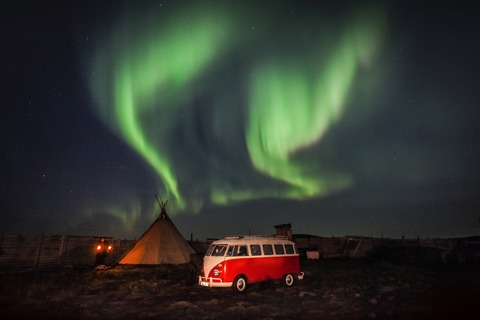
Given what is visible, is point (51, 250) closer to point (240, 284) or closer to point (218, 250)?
point (218, 250)

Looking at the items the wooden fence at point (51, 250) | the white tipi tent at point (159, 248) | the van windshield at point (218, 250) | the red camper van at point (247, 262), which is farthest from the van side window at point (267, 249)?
the wooden fence at point (51, 250)

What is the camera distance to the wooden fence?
22234 millimetres

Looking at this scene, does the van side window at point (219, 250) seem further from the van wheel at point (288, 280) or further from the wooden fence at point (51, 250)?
the wooden fence at point (51, 250)

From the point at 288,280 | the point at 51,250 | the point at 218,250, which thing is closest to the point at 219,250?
the point at 218,250

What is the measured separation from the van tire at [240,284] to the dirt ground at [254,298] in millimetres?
324

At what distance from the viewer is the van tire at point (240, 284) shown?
558 inches

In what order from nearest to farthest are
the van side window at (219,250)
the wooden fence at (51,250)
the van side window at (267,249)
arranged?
1. the van side window at (219,250)
2. the van side window at (267,249)
3. the wooden fence at (51,250)

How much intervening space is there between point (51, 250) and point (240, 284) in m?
18.8

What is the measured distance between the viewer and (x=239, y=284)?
1434 centimetres

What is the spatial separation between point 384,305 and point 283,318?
14.7ft

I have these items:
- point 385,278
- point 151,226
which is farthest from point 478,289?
point 151,226

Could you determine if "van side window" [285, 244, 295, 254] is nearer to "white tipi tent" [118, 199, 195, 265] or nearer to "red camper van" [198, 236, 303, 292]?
"red camper van" [198, 236, 303, 292]

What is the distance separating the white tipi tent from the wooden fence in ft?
9.61

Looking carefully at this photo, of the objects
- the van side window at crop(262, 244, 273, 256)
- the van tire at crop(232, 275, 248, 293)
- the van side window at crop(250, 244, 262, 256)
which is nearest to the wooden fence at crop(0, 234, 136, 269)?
the van tire at crop(232, 275, 248, 293)
